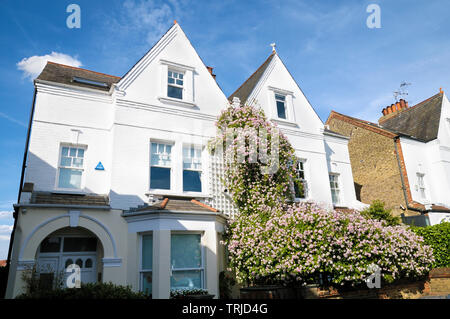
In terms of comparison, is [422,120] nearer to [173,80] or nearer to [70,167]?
[173,80]

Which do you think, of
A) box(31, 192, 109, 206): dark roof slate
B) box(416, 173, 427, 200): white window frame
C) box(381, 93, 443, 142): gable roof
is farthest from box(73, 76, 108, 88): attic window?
box(381, 93, 443, 142): gable roof

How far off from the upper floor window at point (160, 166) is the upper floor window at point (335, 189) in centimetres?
908

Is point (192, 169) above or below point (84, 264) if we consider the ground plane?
above

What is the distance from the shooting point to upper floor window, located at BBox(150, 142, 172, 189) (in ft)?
40.0

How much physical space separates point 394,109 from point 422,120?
4208 mm

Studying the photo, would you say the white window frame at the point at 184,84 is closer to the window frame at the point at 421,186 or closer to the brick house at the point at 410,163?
the brick house at the point at 410,163

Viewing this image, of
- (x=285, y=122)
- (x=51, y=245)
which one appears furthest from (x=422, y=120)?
(x=51, y=245)

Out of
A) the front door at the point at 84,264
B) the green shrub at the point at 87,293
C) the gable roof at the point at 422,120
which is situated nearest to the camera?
the green shrub at the point at 87,293

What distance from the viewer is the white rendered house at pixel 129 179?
405 inches

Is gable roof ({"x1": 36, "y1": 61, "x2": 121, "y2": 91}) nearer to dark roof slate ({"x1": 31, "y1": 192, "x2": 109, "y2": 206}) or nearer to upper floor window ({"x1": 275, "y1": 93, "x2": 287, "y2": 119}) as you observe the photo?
dark roof slate ({"x1": 31, "y1": 192, "x2": 109, "y2": 206})

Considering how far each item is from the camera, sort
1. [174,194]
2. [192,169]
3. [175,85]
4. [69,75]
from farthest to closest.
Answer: [69,75], [175,85], [192,169], [174,194]

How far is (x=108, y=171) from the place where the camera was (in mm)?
11750

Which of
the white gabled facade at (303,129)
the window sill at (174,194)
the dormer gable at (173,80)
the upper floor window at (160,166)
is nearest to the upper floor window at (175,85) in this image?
the dormer gable at (173,80)

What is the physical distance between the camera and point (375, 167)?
2152 cm
